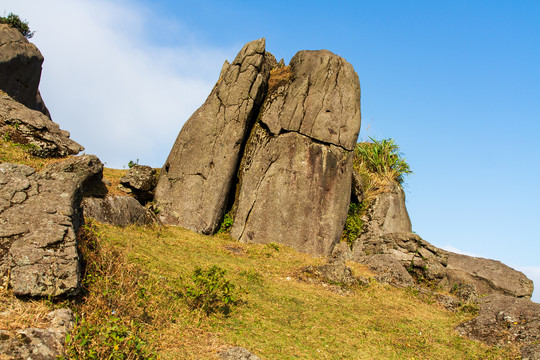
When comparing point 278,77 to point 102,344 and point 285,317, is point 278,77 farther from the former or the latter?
point 102,344

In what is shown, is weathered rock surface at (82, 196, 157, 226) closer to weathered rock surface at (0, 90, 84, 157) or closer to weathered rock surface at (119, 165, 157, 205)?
weathered rock surface at (119, 165, 157, 205)

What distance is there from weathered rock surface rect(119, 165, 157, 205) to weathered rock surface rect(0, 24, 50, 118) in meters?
11.1

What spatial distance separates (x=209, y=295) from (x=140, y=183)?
1095 centimetres

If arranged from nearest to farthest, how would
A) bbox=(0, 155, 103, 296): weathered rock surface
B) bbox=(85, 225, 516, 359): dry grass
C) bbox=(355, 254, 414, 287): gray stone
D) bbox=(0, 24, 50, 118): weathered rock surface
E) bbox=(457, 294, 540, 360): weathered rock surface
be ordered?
bbox=(0, 155, 103, 296): weathered rock surface < bbox=(85, 225, 516, 359): dry grass < bbox=(457, 294, 540, 360): weathered rock surface < bbox=(355, 254, 414, 287): gray stone < bbox=(0, 24, 50, 118): weathered rock surface

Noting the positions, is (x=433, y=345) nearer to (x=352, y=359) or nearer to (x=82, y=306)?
(x=352, y=359)

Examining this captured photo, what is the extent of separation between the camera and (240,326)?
29.0ft

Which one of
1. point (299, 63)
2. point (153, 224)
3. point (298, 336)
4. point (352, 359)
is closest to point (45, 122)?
point (153, 224)

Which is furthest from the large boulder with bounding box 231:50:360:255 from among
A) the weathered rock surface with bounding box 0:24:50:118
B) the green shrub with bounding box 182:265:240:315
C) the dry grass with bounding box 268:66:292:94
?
the weathered rock surface with bounding box 0:24:50:118

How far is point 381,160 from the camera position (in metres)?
26.2

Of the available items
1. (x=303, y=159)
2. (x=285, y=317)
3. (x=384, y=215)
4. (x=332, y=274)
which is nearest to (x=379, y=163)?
(x=384, y=215)

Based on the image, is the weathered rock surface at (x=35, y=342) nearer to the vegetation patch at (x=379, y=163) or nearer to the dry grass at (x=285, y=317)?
the dry grass at (x=285, y=317)

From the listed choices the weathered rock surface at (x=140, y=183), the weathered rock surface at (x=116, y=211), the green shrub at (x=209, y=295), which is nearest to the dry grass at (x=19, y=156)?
the weathered rock surface at (x=116, y=211)

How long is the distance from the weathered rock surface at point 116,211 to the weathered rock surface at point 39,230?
6.59 meters

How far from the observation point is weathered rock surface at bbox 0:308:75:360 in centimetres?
539
